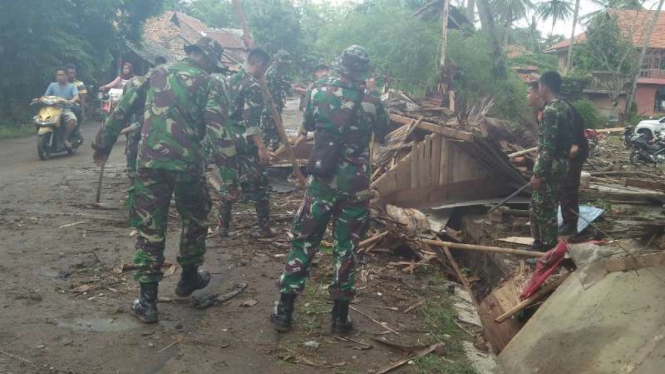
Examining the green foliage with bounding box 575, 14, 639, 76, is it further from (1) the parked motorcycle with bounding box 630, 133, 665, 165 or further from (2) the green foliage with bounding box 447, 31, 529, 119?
(2) the green foliage with bounding box 447, 31, 529, 119

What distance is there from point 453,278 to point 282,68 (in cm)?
365

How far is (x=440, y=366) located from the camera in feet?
12.8

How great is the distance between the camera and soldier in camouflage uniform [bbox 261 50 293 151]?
7.80m

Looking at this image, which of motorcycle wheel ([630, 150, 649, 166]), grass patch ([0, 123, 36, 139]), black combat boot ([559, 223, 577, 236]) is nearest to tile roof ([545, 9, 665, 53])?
motorcycle wheel ([630, 150, 649, 166])

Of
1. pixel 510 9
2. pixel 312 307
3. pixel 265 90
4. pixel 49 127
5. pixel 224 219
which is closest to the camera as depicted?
pixel 312 307

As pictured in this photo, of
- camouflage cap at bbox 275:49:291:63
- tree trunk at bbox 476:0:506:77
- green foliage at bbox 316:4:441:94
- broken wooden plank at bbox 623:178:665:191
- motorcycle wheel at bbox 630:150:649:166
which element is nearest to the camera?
camouflage cap at bbox 275:49:291:63

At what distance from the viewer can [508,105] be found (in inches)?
675

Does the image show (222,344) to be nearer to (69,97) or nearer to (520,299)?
(520,299)

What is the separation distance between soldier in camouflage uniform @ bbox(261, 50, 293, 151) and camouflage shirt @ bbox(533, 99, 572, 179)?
10.9 ft

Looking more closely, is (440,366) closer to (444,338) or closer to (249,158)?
(444,338)

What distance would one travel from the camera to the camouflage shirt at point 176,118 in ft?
13.4

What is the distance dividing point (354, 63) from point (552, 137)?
2986 mm

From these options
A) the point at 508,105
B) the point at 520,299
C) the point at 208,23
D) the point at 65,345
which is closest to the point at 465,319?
the point at 520,299

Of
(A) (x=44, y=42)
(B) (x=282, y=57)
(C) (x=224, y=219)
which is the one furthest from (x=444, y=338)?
(A) (x=44, y=42)
